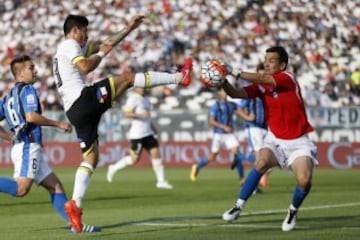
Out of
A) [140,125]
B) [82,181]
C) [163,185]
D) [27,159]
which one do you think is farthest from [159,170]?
[27,159]

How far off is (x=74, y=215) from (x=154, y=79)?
6.34 ft

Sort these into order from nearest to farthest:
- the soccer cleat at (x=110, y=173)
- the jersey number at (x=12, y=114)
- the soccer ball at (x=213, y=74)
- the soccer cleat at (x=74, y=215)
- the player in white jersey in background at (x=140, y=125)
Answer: the soccer ball at (x=213, y=74), the soccer cleat at (x=74, y=215), the jersey number at (x=12, y=114), the player in white jersey in background at (x=140, y=125), the soccer cleat at (x=110, y=173)

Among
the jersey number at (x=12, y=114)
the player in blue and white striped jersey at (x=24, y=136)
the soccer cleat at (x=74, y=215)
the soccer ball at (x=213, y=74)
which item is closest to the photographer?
the soccer ball at (x=213, y=74)

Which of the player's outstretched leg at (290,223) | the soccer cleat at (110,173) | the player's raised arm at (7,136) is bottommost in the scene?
the soccer cleat at (110,173)

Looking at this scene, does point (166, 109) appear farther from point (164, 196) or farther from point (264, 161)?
point (264, 161)

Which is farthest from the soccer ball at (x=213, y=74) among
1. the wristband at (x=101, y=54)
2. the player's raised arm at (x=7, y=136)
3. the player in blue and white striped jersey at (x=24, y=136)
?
the player's raised arm at (x=7, y=136)

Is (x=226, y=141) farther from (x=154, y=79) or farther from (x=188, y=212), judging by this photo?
(x=154, y=79)

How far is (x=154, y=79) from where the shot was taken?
11820mm

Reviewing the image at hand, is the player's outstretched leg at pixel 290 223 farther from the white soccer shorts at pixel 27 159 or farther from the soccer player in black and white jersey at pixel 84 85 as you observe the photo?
the white soccer shorts at pixel 27 159

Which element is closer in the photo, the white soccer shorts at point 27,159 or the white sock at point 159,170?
the white soccer shorts at point 27,159

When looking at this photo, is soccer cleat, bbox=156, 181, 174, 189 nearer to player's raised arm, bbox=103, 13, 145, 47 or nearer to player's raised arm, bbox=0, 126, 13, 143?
player's raised arm, bbox=0, 126, 13, 143

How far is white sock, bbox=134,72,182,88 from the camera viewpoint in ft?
38.6

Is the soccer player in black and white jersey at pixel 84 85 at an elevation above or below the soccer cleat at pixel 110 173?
above

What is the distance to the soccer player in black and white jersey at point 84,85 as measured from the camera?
38.6 feet
